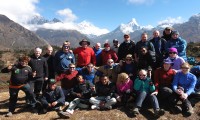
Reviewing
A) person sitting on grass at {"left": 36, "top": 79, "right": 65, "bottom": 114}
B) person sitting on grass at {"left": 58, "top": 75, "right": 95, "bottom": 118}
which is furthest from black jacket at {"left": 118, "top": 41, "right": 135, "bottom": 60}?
person sitting on grass at {"left": 36, "top": 79, "right": 65, "bottom": 114}

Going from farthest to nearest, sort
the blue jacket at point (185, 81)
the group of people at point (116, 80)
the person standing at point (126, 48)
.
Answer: the person standing at point (126, 48) → the group of people at point (116, 80) → the blue jacket at point (185, 81)

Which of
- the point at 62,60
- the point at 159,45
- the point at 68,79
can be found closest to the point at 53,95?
the point at 68,79

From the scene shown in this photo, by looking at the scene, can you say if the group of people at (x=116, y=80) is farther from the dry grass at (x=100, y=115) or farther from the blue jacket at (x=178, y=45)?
the dry grass at (x=100, y=115)

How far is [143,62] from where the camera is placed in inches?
584

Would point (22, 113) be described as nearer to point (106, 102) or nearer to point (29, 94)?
point (29, 94)

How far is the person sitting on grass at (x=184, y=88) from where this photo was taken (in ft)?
43.6

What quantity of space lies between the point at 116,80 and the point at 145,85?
240 cm

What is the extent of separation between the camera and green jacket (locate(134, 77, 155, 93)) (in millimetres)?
13875

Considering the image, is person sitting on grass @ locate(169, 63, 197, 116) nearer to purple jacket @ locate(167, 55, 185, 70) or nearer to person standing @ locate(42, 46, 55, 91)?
purple jacket @ locate(167, 55, 185, 70)

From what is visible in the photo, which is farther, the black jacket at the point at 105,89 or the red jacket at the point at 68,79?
the red jacket at the point at 68,79

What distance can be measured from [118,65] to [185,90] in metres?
4.06

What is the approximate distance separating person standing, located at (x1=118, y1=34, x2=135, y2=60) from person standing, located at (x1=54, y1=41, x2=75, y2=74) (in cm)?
314

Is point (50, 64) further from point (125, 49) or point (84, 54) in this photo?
point (125, 49)

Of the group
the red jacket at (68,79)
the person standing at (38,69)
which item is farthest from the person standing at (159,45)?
the person standing at (38,69)
